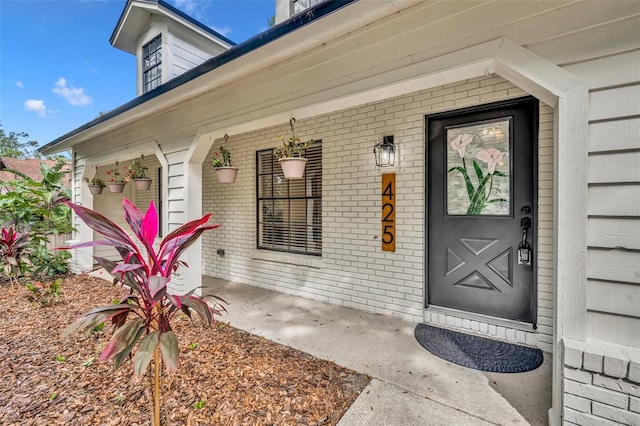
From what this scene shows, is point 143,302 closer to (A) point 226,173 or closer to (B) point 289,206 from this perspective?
(A) point 226,173

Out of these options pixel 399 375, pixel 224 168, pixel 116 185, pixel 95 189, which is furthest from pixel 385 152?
pixel 95 189

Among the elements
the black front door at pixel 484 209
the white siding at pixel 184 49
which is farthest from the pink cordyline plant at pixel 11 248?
the black front door at pixel 484 209

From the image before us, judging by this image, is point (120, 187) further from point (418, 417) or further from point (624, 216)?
point (624, 216)

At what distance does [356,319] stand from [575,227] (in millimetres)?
2432

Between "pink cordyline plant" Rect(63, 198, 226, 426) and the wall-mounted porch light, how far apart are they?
2432mm

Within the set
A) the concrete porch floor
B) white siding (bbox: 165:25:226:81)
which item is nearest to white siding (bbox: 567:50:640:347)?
the concrete porch floor

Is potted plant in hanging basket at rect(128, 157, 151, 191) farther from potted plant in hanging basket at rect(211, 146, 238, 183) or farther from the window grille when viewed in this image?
the window grille

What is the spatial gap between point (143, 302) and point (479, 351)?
2.76 metres

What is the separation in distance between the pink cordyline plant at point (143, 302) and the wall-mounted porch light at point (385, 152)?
7.98ft

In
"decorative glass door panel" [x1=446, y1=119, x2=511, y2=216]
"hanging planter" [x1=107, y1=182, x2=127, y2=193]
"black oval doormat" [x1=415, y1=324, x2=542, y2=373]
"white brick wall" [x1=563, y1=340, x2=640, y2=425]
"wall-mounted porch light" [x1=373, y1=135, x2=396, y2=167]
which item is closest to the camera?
"white brick wall" [x1=563, y1=340, x2=640, y2=425]

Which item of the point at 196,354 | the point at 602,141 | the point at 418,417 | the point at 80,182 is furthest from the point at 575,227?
the point at 80,182

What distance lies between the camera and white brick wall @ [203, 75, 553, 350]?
8.95ft

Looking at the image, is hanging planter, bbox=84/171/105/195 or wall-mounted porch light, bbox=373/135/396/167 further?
hanging planter, bbox=84/171/105/195

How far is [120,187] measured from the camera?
5.91 m
